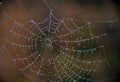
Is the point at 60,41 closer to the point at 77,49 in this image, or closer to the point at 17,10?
the point at 77,49

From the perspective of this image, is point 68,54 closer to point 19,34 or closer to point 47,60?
point 47,60

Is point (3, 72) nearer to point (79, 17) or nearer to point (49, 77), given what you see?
point (49, 77)

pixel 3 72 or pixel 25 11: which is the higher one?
pixel 25 11

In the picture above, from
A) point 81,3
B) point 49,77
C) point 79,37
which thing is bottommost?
point 49,77

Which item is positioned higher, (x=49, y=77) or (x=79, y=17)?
(x=79, y=17)

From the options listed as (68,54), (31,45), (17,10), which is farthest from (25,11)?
(68,54)

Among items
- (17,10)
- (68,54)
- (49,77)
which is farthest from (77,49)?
(17,10)
